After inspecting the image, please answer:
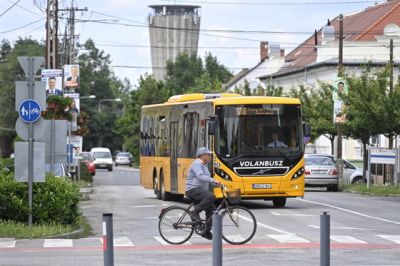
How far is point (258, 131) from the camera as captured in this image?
29.0 meters

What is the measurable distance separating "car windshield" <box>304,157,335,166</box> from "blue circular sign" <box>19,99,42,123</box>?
2426 cm

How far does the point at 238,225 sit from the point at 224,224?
284 millimetres

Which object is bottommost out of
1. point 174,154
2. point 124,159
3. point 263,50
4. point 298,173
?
point 124,159

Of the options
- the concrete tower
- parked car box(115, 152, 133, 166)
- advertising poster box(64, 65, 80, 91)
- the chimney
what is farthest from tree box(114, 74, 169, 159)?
advertising poster box(64, 65, 80, 91)

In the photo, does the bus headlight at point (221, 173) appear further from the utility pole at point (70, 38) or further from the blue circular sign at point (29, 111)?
the utility pole at point (70, 38)

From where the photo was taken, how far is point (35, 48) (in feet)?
409

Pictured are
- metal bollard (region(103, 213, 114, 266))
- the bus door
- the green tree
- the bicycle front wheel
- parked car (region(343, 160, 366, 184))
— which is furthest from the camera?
the green tree

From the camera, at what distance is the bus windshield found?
94.4 ft

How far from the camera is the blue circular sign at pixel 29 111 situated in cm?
2153

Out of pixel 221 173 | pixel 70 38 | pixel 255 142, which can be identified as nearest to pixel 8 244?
pixel 221 173

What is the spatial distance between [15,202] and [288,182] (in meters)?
9.17

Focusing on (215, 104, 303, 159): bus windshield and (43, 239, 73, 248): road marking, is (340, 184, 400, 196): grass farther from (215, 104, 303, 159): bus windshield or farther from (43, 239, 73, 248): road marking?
(43, 239, 73, 248): road marking

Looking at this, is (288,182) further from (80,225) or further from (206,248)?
(206,248)

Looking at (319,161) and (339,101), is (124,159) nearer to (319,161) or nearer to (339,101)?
(339,101)
